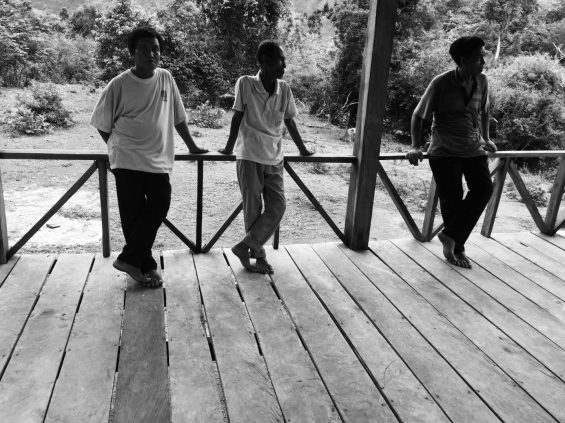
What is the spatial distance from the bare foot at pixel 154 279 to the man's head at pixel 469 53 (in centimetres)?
224

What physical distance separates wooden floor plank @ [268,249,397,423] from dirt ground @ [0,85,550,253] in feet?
6.39

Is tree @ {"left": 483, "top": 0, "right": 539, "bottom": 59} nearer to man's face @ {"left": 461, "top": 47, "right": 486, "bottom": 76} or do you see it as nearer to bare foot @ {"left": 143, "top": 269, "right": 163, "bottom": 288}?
man's face @ {"left": 461, "top": 47, "right": 486, "bottom": 76}

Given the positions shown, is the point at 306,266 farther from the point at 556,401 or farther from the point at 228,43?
the point at 228,43

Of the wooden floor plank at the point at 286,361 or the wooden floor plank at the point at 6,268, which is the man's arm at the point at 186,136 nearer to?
the wooden floor plank at the point at 286,361

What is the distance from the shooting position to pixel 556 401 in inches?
71.4

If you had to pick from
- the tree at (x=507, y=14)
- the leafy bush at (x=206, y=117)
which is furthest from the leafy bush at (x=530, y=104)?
the leafy bush at (x=206, y=117)

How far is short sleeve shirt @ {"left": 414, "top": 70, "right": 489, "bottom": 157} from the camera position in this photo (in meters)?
2.92

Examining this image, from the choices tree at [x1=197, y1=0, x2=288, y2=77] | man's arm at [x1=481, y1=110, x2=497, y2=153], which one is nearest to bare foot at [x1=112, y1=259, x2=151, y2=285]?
man's arm at [x1=481, y1=110, x2=497, y2=153]

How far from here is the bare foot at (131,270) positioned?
254 centimetres

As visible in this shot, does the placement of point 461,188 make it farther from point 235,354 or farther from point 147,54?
point 147,54

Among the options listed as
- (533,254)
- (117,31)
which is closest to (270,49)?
(533,254)

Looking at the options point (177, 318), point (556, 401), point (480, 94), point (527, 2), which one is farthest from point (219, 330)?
point (527, 2)

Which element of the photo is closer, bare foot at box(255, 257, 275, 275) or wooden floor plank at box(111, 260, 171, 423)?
wooden floor plank at box(111, 260, 171, 423)

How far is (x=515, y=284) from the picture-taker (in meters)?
2.91
